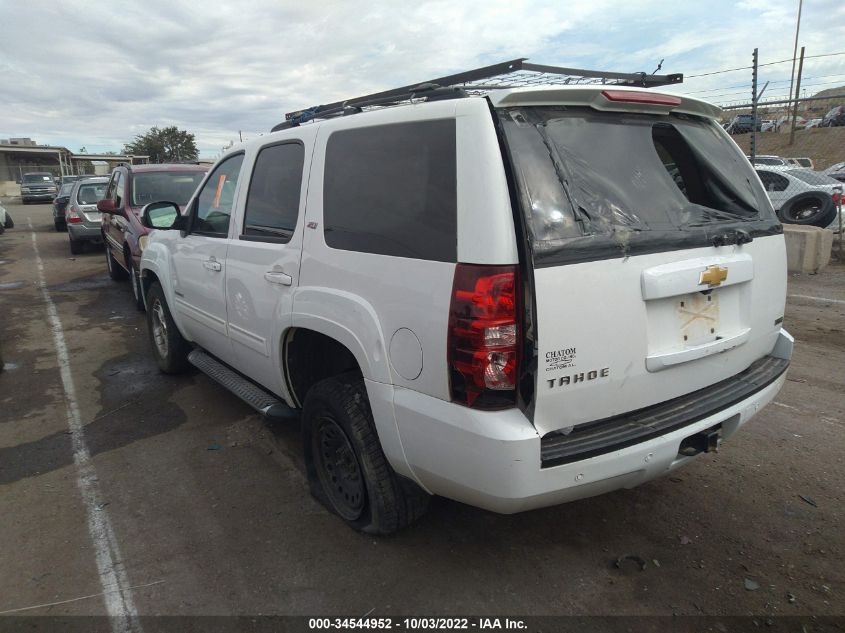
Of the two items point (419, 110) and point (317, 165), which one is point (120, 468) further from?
point (419, 110)

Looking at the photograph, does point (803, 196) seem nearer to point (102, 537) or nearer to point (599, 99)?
point (599, 99)

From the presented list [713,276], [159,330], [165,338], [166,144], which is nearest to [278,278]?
[713,276]

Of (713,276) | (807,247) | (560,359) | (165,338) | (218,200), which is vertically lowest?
(165,338)

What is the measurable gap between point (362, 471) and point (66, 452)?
2.55m

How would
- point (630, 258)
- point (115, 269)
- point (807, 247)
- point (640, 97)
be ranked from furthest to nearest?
1. point (115, 269)
2. point (807, 247)
3. point (640, 97)
4. point (630, 258)

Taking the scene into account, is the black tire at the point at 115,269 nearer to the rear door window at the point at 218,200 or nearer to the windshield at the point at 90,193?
the windshield at the point at 90,193

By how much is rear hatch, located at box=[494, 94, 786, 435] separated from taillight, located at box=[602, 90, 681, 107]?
0.04 m

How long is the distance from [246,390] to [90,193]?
1199cm

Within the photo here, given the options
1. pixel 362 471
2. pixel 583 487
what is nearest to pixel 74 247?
pixel 362 471

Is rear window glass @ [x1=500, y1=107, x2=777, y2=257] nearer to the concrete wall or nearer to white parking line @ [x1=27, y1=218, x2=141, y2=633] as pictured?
white parking line @ [x1=27, y1=218, x2=141, y2=633]

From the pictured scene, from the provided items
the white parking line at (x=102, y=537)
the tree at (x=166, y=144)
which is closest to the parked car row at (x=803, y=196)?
the white parking line at (x=102, y=537)

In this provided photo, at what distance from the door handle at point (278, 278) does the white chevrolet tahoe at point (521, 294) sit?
0.05 feet

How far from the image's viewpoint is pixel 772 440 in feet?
12.9

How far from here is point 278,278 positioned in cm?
320
